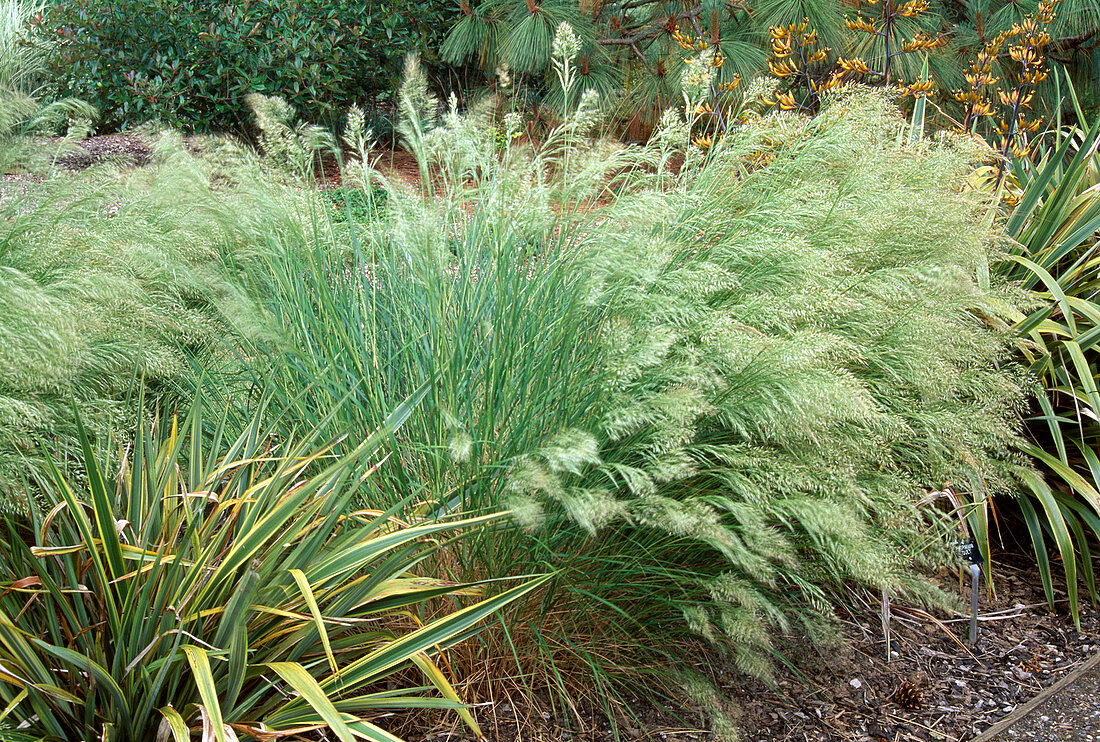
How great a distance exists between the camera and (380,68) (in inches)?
262

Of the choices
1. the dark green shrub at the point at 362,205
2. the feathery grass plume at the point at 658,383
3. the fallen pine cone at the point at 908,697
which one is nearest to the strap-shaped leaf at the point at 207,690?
the feathery grass plume at the point at 658,383

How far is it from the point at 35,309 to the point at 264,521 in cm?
62

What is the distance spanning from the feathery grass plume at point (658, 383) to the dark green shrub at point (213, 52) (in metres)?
4.31

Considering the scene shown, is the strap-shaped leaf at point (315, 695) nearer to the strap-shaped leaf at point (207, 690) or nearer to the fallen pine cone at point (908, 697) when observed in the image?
the strap-shaped leaf at point (207, 690)

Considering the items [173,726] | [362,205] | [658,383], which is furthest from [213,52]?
[173,726]

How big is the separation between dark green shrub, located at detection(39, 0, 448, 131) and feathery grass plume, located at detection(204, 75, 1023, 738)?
14.1ft

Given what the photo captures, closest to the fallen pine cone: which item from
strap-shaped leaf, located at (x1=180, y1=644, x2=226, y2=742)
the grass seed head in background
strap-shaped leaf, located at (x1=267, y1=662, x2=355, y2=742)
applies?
the grass seed head in background

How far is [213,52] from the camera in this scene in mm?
6180

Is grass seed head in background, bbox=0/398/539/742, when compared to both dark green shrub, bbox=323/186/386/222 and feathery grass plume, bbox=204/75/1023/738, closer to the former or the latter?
feathery grass plume, bbox=204/75/1023/738

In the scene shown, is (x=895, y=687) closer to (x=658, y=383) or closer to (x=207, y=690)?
(x=658, y=383)

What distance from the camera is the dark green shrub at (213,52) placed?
609cm

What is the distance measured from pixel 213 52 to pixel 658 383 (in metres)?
5.55

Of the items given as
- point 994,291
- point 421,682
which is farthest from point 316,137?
point 994,291

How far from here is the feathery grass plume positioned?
1655mm
